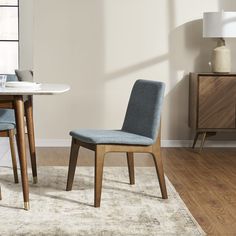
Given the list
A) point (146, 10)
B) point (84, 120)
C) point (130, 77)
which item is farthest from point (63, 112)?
point (146, 10)

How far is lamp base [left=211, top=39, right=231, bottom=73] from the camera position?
605 cm

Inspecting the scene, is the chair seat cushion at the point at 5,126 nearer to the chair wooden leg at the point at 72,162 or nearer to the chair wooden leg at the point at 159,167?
the chair wooden leg at the point at 72,162

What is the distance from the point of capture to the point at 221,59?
19.9 feet

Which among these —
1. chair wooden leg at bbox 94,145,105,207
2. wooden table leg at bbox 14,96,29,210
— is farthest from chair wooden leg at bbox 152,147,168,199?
wooden table leg at bbox 14,96,29,210

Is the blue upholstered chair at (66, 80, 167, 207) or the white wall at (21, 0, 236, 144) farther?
the white wall at (21, 0, 236, 144)

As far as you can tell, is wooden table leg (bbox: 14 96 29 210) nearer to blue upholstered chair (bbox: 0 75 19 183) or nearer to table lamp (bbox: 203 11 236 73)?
blue upholstered chair (bbox: 0 75 19 183)

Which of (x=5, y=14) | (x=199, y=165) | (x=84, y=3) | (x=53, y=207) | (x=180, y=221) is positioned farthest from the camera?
(x=5, y=14)

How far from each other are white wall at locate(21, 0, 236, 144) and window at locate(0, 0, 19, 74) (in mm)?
1708

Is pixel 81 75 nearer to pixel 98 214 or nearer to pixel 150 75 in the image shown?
pixel 150 75

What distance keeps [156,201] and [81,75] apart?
2619mm

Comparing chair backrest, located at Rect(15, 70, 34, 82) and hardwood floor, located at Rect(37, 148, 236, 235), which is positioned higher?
chair backrest, located at Rect(15, 70, 34, 82)

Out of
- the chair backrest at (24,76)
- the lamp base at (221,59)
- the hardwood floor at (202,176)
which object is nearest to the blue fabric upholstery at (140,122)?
the hardwood floor at (202,176)

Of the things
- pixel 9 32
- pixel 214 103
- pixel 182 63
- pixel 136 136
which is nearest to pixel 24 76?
pixel 9 32

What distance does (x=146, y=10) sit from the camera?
20.6ft
